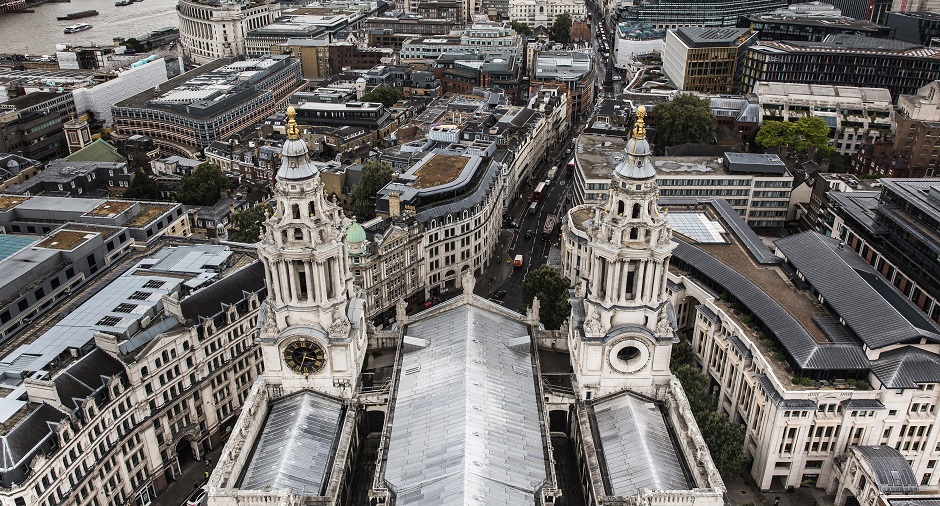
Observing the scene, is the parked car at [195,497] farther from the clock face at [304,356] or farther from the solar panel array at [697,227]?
the solar panel array at [697,227]

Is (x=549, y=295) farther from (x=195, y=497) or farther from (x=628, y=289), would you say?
(x=195, y=497)

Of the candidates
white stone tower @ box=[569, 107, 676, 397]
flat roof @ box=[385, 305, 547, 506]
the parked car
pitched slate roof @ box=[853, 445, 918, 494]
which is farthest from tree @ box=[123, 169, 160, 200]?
pitched slate roof @ box=[853, 445, 918, 494]

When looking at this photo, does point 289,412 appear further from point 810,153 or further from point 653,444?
point 810,153

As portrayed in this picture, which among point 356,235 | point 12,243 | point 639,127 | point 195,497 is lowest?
point 195,497

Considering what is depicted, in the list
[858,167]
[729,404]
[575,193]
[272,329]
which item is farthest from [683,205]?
[272,329]

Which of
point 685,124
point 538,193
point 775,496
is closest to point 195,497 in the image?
point 775,496

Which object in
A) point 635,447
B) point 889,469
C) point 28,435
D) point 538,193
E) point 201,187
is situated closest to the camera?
point 635,447
